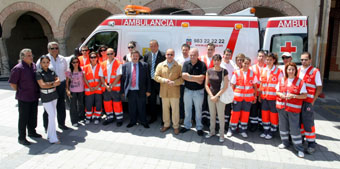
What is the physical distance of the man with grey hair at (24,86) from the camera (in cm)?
424

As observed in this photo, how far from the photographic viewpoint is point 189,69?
465 cm

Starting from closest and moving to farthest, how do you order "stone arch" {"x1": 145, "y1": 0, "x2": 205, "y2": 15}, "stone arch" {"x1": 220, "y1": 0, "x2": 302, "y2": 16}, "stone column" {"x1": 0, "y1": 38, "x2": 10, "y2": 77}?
"stone arch" {"x1": 220, "y1": 0, "x2": 302, "y2": 16} < "stone arch" {"x1": 145, "y1": 0, "x2": 205, "y2": 15} < "stone column" {"x1": 0, "y1": 38, "x2": 10, "y2": 77}

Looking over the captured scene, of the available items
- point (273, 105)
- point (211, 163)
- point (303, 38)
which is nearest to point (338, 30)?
point (303, 38)

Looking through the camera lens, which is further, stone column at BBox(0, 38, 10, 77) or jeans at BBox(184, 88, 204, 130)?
stone column at BBox(0, 38, 10, 77)

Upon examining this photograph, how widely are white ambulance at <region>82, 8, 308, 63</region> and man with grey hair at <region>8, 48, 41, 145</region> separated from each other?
2153 mm

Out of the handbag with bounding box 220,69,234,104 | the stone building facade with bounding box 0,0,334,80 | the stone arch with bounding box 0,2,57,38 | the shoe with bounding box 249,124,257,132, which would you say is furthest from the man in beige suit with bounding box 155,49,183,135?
the stone arch with bounding box 0,2,57,38

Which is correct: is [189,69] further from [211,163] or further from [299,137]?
[299,137]

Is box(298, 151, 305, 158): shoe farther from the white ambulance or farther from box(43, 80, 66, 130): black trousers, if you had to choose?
box(43, 80, 66, 130): black trousers

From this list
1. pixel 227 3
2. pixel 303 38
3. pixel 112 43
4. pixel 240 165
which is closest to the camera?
pixel 240 165

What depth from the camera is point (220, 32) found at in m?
5.40

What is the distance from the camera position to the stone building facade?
28.4 feet

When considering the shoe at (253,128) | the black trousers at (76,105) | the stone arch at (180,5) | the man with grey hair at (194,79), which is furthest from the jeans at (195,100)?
the stone arch at (180,5)

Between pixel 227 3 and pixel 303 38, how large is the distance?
4.32 metres

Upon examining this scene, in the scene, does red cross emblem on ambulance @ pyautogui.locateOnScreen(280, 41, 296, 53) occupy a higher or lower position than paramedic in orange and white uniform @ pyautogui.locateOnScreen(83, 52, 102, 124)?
higher
